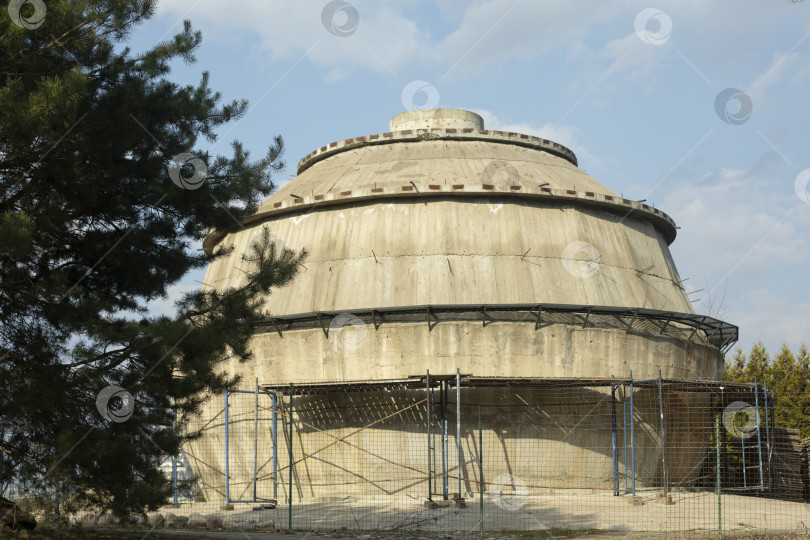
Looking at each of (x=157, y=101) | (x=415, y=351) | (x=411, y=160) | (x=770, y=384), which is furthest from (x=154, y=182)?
(x=770, y=384)

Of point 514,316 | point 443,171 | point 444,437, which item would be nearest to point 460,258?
point 514,316

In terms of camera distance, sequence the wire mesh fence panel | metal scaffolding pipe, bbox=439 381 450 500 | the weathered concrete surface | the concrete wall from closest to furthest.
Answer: metal scaffolding pipe, bbox=439 381 450 500, the wire mesh fence panel, the concrete wall, the weathered concrete surface

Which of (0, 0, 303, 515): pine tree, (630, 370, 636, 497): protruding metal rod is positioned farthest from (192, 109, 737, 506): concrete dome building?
(0, 0, 303, 515): pine tree

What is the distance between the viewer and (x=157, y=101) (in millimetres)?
12047

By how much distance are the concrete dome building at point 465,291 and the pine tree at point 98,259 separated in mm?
7088

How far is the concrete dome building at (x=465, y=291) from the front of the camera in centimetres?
1948

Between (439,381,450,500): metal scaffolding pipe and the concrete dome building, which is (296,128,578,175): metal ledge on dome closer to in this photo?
the concrete dome building

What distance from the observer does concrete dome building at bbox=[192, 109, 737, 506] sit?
19484 millimetres

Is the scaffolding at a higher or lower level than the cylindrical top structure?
lower

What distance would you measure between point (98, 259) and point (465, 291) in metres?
9.57

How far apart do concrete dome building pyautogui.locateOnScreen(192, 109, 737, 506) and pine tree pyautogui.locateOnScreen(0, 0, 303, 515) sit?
7088mm

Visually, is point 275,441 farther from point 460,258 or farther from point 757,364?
point 757,364

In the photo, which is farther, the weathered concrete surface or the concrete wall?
the weathered concrete surface

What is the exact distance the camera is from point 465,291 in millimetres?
20016
